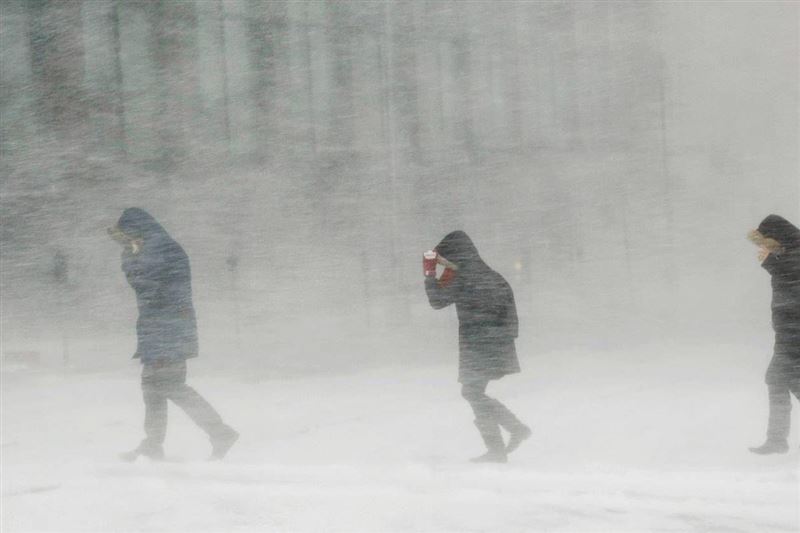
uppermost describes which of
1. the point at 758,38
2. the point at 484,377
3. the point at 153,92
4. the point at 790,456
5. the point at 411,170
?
the point at 758,38

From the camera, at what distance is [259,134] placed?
56.9ft

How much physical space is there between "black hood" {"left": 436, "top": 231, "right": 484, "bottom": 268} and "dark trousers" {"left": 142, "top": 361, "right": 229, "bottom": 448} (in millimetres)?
1801

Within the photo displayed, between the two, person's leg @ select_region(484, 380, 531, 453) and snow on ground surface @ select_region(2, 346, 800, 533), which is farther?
person's leg @ select_region(484, 380, 531, 453)

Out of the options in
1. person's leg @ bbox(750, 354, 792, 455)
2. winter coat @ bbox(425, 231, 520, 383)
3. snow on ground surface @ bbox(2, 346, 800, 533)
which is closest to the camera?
snow on ground surface @ bbox(2, 346, 800, 533)

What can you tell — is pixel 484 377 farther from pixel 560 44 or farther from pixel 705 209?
pixel 705 209

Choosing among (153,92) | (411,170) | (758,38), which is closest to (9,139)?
(153,92)

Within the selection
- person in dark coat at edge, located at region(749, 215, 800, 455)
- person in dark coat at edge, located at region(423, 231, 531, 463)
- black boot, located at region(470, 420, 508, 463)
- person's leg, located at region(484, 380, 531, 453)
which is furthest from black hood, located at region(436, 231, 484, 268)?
person in dark coat at edge, located at region(749, 215, 800, 455)

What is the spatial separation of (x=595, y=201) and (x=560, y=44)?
3450mm

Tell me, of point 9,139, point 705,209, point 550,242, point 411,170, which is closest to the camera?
point 9,139

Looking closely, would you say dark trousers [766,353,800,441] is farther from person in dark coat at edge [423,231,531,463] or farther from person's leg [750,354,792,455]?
person in dark coat at edge [423,231,531,463]

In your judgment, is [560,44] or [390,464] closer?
[390,464]

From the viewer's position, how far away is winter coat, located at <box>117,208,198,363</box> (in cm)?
640

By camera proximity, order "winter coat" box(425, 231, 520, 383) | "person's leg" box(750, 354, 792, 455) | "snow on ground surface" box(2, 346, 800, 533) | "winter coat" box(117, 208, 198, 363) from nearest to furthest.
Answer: "snow on ground surface" box(2, 346, 800, 533) < "winter coat" box(425, 231, 520, 383) < "winter coat" box(117, 208, 198, 363) < "person's leg" box(750, 354, 792, 455)

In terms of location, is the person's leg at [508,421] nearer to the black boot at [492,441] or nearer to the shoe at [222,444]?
the black boot at [492,441]
